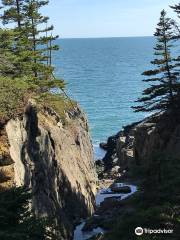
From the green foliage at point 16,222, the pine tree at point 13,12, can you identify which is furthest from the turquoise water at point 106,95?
the green foliage at point 16,222

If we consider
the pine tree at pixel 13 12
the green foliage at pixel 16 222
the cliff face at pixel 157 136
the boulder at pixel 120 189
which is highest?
the pine tree at pixel 13 12

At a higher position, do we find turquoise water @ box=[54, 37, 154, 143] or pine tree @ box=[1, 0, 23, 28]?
pine tree @ box=[1, 0, 23, 28]

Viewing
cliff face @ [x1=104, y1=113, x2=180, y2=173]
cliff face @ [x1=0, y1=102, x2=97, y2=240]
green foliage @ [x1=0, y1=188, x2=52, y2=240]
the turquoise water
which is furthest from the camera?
the turquoise water

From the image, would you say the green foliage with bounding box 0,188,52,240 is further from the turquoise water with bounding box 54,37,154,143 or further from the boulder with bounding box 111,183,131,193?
the turquoise water with bounding box 54,37,154,143

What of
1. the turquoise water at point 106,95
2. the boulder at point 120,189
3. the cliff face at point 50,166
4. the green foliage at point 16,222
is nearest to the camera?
the green foliage at point 16,222

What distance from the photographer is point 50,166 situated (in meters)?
24.9

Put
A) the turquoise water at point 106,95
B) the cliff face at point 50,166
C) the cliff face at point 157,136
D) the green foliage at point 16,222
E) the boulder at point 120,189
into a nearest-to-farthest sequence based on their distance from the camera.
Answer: the green foliage at point 16,222 < the cliff face at point 50,166 < the cliff face at point 157,136 < the boulder at point 120,189 < the turquoise water at point 106,95

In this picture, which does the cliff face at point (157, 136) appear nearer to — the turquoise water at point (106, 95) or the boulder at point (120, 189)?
the boulder at point (120, 189)

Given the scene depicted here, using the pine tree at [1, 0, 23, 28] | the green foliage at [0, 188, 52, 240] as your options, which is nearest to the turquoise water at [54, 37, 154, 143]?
the pine tree at [1, 0, 23, 28]

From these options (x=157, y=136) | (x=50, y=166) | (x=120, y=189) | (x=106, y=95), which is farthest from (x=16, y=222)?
(x=106, y=95)

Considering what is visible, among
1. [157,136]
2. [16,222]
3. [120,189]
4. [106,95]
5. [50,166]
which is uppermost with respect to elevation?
[16,222]

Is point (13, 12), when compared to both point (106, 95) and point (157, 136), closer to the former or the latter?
point (157, 136)

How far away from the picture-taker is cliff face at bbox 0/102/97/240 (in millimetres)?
20833

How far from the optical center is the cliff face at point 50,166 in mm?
20833
